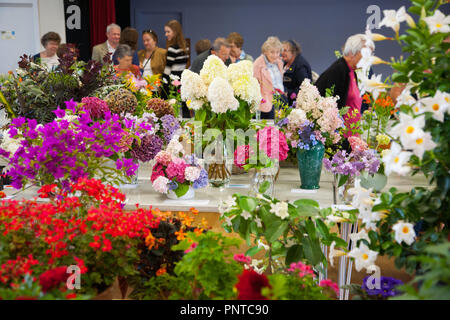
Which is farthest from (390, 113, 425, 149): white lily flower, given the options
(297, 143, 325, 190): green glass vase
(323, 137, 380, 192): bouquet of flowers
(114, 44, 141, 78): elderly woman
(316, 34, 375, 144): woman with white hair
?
(114, 44, 141, 78): elderly woman

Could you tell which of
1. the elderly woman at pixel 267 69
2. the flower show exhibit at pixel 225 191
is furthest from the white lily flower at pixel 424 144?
the elderly woman at pixel 267 69

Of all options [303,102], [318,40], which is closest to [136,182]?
[303,102]

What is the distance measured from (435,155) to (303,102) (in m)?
1.33

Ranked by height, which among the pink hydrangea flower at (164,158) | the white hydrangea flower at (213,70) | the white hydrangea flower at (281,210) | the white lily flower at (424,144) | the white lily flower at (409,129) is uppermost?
the white hydrangea flower at (213,70)

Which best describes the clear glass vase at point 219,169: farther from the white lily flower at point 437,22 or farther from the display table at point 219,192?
the white lily flower at point 437,22

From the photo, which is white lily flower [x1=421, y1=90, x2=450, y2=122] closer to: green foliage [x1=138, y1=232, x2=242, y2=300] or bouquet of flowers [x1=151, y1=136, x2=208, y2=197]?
green foliage [x1=138, y1=232, x2=242, y2=300]

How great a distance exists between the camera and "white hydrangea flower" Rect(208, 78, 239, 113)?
90.4 inches

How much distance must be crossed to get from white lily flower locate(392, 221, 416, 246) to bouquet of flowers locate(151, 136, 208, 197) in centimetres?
117

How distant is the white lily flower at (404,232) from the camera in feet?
3.68

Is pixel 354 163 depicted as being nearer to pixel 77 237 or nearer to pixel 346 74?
pixel 77 237

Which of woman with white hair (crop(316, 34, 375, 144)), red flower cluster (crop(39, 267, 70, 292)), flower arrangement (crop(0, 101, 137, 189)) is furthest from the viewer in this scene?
woman with white hair (crop(316, 34, 375, 144))

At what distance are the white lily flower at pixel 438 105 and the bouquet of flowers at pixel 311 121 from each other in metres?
1.25

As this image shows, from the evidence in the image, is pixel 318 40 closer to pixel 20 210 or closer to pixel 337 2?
pixel 337 2

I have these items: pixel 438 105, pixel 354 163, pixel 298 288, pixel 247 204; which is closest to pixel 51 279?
pixel 298 288
